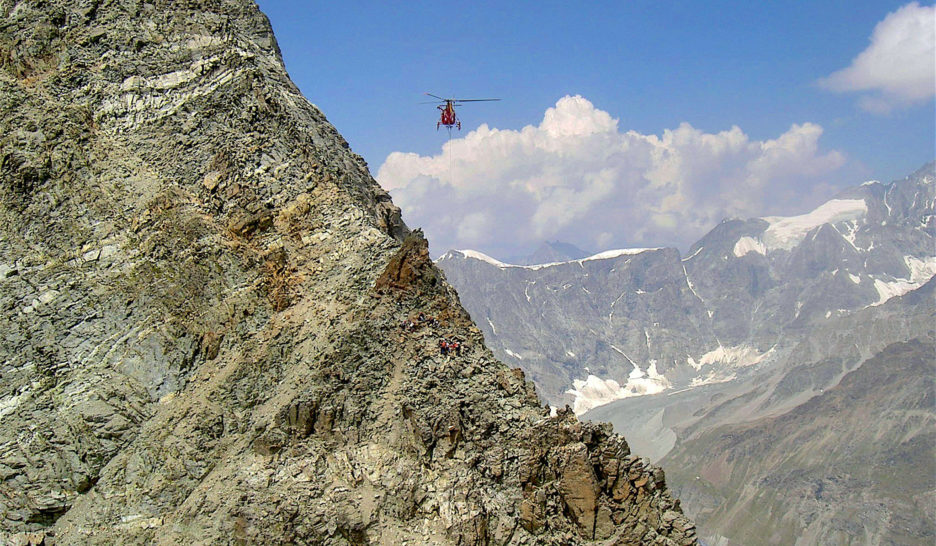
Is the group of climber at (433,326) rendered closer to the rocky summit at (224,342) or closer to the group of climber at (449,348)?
the group of climber at (449,348)

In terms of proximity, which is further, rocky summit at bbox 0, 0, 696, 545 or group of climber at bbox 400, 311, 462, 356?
group of climber at bbox 400, 311, 462, 356

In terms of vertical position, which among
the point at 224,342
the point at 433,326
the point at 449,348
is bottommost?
the point at 449,348

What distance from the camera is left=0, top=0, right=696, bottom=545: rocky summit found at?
1255 inches

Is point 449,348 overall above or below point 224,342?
below

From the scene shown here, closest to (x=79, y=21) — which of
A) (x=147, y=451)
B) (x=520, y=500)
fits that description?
(x=147, y=451)

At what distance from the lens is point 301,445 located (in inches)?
1321

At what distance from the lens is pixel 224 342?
38844mm

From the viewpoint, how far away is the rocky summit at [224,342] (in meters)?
31.9

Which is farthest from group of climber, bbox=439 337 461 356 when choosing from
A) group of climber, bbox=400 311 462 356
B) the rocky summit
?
the rocky summit

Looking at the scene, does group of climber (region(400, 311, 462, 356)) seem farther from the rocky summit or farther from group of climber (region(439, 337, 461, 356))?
the rocky summit

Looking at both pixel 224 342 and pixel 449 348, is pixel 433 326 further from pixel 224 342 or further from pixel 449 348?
pixel 224 342

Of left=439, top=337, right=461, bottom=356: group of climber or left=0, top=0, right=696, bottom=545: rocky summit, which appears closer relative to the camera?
left=0, top=0, right=696, bottom=545: rocky summit

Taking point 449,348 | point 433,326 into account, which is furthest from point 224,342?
point 449,348

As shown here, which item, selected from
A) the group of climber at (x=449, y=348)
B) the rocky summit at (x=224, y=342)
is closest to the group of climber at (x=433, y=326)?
the group of climber at (x=449, y=348)
